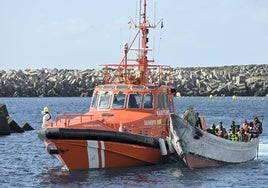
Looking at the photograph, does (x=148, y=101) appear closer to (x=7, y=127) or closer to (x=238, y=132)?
(x=238, y=132)

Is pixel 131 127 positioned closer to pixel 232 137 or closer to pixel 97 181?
pixel 97 181

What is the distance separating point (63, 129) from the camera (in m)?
28.4

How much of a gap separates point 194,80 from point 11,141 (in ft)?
357

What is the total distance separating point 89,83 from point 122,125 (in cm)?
11555

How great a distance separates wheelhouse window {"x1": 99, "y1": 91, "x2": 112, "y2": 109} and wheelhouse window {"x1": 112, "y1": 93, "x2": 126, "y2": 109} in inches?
7.5

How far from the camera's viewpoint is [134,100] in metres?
31.5

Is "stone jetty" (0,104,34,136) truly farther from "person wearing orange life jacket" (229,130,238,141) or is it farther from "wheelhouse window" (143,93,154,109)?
"wheelhouse window" (143,93,154,109)

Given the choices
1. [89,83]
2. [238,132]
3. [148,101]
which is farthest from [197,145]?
[89,83]

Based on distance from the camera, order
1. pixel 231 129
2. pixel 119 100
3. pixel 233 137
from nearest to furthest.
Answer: pixel 119 100
pixel 233 137
pixel 231 129

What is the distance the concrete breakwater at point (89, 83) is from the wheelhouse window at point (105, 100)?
107969 millimetres

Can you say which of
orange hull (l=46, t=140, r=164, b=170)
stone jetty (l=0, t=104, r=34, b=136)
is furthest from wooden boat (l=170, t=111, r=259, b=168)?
stone jetty (l=0, t=104, r=34, b=136)

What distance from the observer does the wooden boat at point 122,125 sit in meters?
28.7

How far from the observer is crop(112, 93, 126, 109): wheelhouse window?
31344 mm

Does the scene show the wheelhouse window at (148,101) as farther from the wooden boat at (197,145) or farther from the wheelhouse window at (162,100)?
the wooden boat at (197,145)
